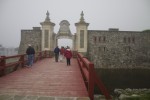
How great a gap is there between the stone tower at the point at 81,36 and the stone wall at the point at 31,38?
248 inches

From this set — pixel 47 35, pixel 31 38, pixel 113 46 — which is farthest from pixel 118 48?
pixel 31 38

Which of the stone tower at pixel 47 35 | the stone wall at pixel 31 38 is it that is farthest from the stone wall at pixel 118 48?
the stone wall at pixel 31 38

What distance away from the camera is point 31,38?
31.9 metres

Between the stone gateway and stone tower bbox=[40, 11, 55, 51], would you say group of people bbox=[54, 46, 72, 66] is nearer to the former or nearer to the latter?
stone tower bbox=[40, 11, 55, 51]

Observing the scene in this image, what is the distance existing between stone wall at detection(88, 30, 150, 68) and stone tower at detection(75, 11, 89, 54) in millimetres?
2199

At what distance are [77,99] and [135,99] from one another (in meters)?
13.0

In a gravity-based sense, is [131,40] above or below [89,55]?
above

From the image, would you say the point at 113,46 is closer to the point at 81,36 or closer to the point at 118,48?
the point at 118,48

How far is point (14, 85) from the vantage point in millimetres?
7738

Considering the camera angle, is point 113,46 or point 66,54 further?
point 113,46

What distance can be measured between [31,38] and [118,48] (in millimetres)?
13149

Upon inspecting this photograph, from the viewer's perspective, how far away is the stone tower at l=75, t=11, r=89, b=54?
2827 centimetres

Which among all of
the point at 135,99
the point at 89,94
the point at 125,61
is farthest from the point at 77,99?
the point at 125,61

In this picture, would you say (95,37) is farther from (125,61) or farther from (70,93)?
(70,93)
